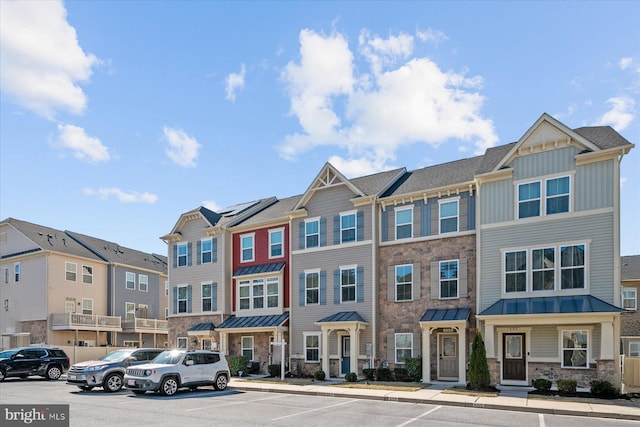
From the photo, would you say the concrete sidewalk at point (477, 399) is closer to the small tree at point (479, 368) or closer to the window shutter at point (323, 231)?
the small tree at point (479, 368)

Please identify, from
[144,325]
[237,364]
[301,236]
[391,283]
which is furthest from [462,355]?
[144,325]

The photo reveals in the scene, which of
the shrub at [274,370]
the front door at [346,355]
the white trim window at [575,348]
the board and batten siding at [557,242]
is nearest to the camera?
the board and batten siding at [557,242]

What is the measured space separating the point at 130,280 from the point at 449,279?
98.5ft

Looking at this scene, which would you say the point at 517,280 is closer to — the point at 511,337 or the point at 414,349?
the point at 511,337

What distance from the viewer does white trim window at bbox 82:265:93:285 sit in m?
39.1

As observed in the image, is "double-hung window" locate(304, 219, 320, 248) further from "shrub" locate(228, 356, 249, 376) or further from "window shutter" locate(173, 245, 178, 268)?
"window shutter" locate(173, 245, 178, 268)

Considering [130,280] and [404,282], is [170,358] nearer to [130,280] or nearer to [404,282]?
[404,282]

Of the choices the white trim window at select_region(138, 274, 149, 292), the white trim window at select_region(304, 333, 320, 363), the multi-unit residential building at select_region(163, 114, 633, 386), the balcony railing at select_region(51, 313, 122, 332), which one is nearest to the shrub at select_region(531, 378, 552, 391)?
the multi-unit residential building at select_region(163, 114, 633, 386)

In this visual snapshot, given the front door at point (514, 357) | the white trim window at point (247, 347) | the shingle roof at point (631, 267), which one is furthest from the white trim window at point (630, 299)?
the white trim window at point (247, 347)

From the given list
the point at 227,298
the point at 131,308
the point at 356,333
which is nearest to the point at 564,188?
the point at 356,333

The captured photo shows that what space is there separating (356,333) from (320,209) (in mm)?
6868

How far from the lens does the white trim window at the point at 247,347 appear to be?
29.1 m

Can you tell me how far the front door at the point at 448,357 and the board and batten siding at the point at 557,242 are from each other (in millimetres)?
2582

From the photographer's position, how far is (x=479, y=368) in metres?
19.1
